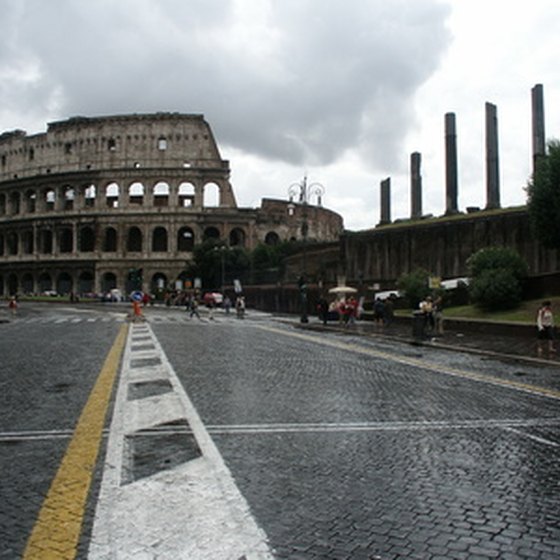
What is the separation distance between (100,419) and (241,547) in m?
3.59

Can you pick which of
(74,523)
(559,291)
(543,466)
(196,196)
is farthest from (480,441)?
(196,196)

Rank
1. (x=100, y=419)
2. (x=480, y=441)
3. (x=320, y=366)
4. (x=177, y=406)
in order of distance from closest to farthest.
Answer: (x=480, y=441) < (x=100, y=419) < (x=177, y=406) < (x=320, y=366)

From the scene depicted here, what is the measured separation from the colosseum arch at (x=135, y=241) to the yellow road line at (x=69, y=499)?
216 feet

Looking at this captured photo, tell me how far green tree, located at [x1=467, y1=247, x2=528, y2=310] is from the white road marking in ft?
66.1

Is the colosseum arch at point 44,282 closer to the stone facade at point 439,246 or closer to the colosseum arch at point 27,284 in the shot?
the colosseum arch at point 27,284

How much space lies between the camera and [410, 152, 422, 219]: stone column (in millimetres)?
40688

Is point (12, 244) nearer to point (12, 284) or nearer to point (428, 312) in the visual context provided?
point (12, 284)

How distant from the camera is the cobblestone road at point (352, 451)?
334 cm

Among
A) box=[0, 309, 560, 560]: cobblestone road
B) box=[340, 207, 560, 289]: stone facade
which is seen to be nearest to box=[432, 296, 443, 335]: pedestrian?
box=[340, 207, 560, 289]: stone facade

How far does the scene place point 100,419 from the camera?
6344mm

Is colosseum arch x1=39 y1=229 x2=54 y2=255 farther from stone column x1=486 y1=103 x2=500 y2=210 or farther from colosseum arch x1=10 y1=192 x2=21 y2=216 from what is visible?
stone column x1=486 y1=103 x2=500 y2=210

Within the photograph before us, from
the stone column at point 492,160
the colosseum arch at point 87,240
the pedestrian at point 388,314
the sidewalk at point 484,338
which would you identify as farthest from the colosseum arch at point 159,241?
the sidewalk at point 484,338

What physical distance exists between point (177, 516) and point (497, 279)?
2186 centimetres

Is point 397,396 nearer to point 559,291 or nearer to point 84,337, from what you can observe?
point 84,337
